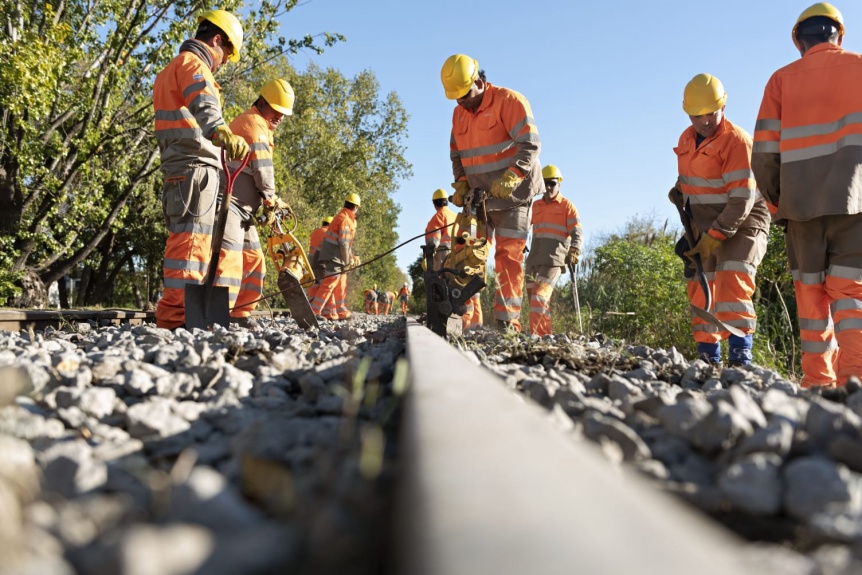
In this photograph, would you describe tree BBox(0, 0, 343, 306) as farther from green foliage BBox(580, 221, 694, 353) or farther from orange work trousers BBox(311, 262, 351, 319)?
green foliage BBox(580, 221, 694, 353)

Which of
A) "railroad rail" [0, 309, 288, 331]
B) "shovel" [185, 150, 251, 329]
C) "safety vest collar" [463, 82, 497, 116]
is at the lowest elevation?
"railroad rail" [0, 309, 288, 331]

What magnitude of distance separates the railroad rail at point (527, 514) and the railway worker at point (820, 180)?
11.9ft

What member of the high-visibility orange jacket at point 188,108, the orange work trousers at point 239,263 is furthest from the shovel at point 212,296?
the high-visibility orange jacket at point 188,108

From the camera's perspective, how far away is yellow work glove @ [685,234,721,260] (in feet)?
16.2

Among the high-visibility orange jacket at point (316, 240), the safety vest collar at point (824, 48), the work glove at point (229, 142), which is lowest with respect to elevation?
the work glove at point (229, 142)

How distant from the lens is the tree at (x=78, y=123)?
9.85m

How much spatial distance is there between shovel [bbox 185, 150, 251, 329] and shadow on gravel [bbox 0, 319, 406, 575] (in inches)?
106

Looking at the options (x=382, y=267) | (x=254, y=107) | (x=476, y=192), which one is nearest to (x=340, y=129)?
(x=382, y=267)

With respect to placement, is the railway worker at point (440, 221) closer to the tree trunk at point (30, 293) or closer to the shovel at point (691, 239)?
the shovel at point (691, 239)

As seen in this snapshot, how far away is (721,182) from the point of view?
5.20m

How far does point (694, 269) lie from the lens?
17.8ft

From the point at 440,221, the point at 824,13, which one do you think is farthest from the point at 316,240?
the point at 824,13

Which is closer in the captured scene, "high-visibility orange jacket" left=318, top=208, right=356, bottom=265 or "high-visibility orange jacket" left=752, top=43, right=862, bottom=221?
"high-visibility orange jacket" left=752, top=43, right=862, bottom=221

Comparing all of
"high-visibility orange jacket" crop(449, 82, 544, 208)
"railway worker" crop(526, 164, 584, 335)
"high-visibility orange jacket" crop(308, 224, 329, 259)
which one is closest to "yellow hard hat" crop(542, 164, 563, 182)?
"railway worker" crop(526, 164, 584, 335)
